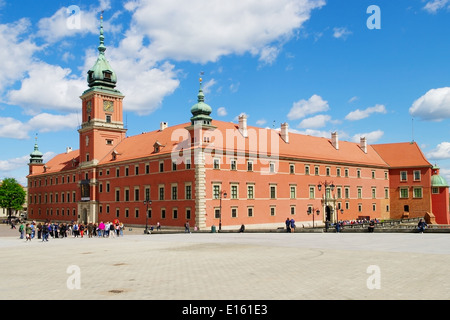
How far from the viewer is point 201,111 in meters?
48.7

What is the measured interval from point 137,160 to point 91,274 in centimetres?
4243

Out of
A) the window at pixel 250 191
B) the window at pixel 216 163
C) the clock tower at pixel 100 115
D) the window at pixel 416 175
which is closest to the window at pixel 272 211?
the window at pixel 250 191

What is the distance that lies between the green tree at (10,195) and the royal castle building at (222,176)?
15729 millimetres

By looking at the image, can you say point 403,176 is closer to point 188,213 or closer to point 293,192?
point 293,192

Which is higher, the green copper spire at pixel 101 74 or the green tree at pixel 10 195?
the green copper spire at pixel 101 74

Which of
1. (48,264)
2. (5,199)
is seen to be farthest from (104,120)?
(48,264)

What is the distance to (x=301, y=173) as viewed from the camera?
191 ft

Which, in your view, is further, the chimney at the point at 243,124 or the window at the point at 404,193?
the window at the point at 404,193

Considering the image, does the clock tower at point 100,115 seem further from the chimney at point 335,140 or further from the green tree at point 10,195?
the green tree at point 10,195

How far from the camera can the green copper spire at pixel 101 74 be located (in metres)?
65.8

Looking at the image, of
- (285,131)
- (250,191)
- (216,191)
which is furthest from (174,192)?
(285,131)

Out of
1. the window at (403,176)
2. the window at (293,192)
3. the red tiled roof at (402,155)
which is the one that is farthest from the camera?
the window at (403,176)

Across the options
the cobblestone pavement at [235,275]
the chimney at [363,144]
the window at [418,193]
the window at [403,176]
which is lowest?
the cobblestone pavement at [235,275]
